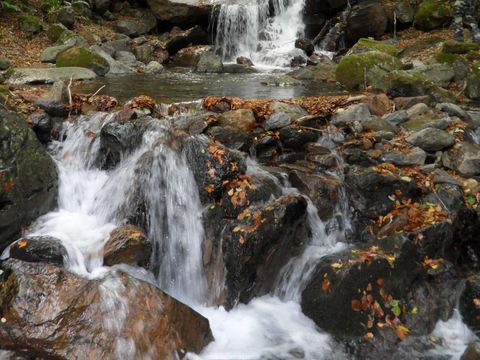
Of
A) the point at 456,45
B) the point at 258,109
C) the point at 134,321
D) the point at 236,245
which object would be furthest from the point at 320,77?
the point at 134,321

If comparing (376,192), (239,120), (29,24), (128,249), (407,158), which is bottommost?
(128,249)

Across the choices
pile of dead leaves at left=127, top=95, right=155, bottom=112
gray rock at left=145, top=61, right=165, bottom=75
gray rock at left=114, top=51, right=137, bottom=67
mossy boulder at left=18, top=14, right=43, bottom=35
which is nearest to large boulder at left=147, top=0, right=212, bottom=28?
gray rock at left=114, top=51, right=137, bottom=67

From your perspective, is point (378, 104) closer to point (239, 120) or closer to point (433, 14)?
point (239, 120)

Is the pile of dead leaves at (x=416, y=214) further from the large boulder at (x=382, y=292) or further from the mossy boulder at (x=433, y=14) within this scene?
the mossy boulder at (x=433, y=14)

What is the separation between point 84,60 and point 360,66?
8483 mm

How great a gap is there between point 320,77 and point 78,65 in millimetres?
7684

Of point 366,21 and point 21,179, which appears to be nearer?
point 21,179

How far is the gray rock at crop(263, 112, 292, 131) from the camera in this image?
7.36m

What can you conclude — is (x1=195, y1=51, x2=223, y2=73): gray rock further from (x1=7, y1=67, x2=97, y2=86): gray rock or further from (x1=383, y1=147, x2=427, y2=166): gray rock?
(x1=383, y1=147, x2=427, y2=166): gray rock

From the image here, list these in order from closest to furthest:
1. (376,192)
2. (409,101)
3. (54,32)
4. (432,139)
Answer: (376,192) → (432,139) → (409,101) → (54,32)

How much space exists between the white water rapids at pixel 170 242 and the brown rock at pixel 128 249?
0.13 meters

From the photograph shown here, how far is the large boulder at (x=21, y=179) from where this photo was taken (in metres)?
5.59

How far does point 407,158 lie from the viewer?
6902mm

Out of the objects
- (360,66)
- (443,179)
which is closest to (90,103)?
(443,179)
